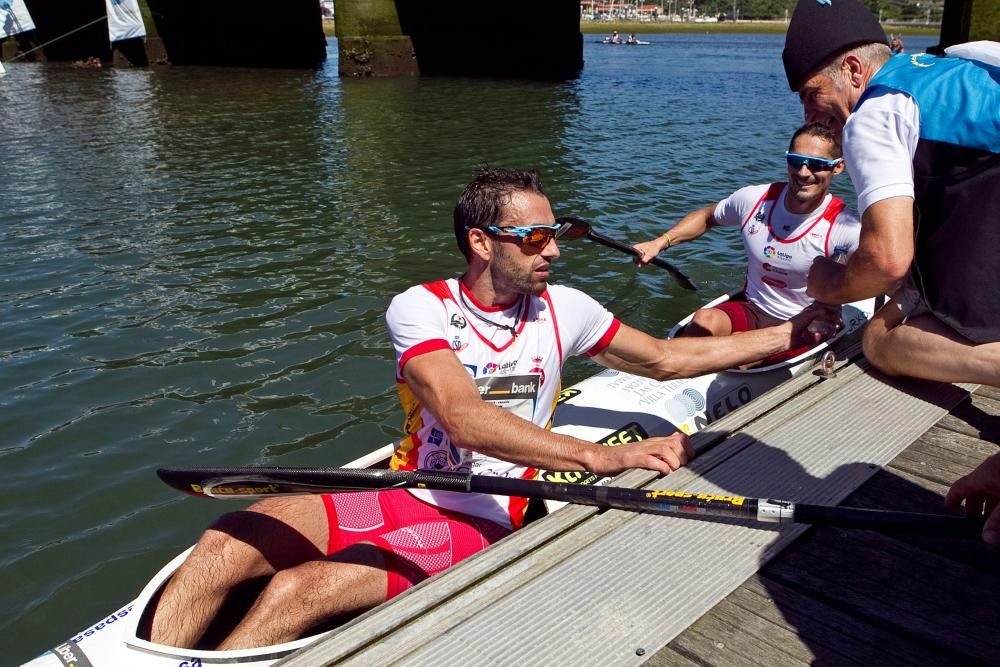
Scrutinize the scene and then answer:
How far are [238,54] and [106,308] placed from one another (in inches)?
1307

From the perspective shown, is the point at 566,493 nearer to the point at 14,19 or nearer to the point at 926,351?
the point at 926,351

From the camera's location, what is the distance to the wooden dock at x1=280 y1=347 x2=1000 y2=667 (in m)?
2.69

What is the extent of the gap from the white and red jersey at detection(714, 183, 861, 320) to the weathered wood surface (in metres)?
2.92

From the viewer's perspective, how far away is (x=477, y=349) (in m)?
3.78

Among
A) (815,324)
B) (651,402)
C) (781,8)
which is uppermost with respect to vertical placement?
(781,8)

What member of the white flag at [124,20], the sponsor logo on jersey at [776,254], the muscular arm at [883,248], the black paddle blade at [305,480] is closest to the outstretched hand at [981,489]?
the muscular arm at [883,248]

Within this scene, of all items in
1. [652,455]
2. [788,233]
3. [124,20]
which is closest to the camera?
[652,455]

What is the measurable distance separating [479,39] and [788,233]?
97.7 feet

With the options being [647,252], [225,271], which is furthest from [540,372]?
[225,271]

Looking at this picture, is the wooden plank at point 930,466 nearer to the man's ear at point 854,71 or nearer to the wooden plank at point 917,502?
the wooden plank at point 917,502

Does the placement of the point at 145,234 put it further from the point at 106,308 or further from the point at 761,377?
the point at 761,377

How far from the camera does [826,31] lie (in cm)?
334

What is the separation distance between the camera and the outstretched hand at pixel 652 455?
348cm

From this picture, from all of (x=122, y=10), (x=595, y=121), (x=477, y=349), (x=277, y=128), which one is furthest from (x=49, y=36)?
(x=477, y=349)
